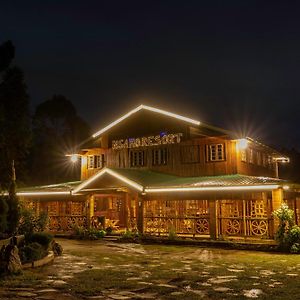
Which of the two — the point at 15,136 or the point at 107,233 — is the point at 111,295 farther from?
the point at 15,136

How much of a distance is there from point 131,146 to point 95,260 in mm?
13923

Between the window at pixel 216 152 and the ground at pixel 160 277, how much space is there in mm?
8661

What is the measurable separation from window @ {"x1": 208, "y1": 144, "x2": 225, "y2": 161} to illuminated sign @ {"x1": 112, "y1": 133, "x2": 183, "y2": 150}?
216 centimetres

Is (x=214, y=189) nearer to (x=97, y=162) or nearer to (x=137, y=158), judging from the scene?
(x=137, y=158)

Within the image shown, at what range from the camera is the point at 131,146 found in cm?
2894

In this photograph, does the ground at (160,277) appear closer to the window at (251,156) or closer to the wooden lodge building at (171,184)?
the wooden lodge building at (171,184)

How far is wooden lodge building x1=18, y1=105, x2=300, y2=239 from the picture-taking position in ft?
72.8

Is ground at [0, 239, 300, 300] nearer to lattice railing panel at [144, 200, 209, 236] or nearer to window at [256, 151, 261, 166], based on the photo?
lattice railing panel at [144, 200, 209, 236]

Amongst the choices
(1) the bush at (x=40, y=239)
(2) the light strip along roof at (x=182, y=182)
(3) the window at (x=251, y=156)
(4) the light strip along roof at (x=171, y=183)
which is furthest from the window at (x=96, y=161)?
(1) the bush at (x=40, y=239)

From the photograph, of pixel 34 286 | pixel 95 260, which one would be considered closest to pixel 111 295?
pixel 34 286

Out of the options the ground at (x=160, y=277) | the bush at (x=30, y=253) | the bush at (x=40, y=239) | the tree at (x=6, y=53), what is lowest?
the ground at (x=160, y=277)

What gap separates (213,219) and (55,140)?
1416 inches

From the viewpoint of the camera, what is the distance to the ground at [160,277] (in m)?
9.68

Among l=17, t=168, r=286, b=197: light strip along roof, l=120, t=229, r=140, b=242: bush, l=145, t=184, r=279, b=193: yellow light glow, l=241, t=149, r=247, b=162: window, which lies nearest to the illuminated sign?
l=17, t=168, r=286, b=197: light strip along roof
